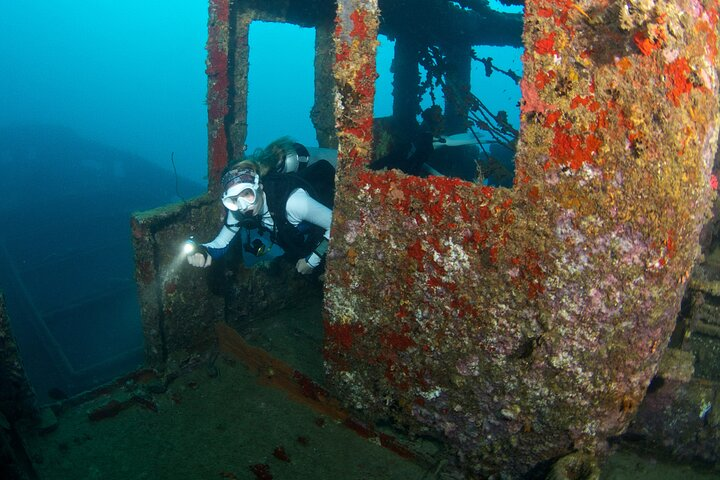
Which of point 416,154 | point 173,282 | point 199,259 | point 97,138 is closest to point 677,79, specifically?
point 416,154

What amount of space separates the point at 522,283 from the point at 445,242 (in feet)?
1.43

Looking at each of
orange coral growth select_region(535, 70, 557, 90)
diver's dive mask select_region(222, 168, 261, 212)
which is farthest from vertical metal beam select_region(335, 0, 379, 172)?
diver's dive mask select_region(222, 168, 261, 212)

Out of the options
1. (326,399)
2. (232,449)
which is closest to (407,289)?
(326,399)

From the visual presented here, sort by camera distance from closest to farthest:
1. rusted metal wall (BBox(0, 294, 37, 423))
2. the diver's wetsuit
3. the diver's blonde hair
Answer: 1. rusted metal wall (BBox(0, 294, 37, 423))
2. the diver's blonde hair
3. the diver's wetsuit

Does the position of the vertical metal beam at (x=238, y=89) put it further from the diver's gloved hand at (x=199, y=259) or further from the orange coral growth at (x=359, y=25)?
the orange coral growth at (x=359, y=25)

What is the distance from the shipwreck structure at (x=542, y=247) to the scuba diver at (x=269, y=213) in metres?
1.51

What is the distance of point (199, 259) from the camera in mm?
4113

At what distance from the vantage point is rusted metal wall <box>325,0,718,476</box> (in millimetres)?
1927

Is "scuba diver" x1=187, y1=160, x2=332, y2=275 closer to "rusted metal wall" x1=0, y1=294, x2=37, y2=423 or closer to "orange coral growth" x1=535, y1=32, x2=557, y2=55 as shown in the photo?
"rusted metal wall" x1=0, y1=294, x2=37, y2=423

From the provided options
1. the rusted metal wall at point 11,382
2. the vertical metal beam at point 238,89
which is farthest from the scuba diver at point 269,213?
the rusted metal wall at point 11,382

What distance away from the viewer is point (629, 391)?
230 centimetres

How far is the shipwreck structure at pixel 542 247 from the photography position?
1.93 metres

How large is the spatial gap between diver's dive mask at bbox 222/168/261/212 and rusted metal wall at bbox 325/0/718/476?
1666 mm

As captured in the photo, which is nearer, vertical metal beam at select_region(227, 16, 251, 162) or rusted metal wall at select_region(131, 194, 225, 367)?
rusted metal wall at select_region(131, 194, 225, 367)
